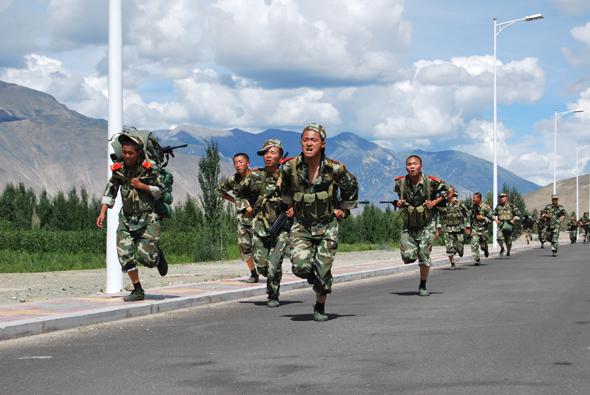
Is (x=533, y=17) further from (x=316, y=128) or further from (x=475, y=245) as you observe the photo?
(x=316, y=128)

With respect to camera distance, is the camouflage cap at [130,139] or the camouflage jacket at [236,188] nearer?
the camouflage cap at [130,139]

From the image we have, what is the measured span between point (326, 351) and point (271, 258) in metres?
4.63

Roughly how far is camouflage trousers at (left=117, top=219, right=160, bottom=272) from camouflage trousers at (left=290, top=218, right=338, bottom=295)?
6.72 ft

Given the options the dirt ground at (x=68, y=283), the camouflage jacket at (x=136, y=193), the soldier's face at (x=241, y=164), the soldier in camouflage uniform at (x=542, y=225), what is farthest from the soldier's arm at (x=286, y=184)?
the soldier in camouflage uniform at (x=542, y=225)

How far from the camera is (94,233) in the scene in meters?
38.2

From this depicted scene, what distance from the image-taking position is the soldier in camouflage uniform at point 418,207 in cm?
1359

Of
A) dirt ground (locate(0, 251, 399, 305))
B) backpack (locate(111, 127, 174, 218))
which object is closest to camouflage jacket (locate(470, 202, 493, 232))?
dirt ground (locate(0, 251, 399, 305))

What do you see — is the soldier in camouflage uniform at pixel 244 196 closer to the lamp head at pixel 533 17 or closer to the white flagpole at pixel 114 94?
the white flagpole at pixel 114 94

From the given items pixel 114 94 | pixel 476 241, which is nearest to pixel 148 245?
pixel 114 94

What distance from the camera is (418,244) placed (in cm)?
1382

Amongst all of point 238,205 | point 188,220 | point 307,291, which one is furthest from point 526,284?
point 188,220

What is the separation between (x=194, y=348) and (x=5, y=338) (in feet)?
6.65

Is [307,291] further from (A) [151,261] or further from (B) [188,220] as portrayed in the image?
(B) [188,220]

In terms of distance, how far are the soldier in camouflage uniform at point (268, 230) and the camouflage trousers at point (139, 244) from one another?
1.80 meters
